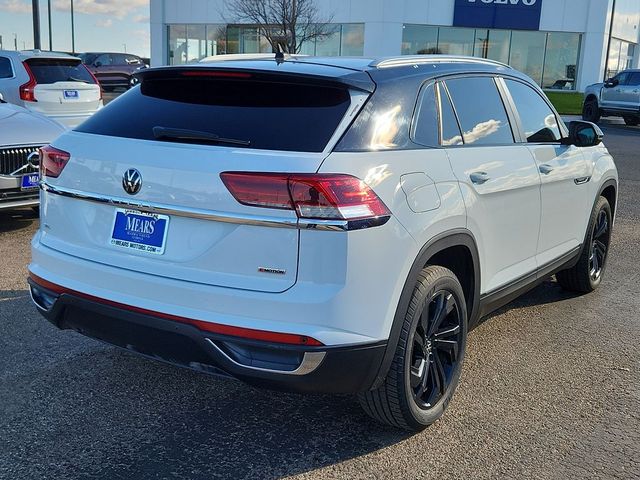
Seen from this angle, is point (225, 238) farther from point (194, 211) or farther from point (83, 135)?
point (83, 135)

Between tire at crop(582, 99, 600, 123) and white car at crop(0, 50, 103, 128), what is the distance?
738 inches

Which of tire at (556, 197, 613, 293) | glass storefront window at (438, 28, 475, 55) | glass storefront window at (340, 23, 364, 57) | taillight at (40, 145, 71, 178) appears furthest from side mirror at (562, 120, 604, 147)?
glass storefront window at (438, 28, 475, 55)

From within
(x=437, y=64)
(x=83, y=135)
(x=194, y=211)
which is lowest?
(x=194, y=211)

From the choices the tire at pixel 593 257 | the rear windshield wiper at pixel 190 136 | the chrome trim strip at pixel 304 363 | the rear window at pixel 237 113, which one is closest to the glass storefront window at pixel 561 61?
the tire at pixel 593 257

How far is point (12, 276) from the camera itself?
5668 millimetres

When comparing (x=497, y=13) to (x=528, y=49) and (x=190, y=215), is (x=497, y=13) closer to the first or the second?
(x=528, y=49)

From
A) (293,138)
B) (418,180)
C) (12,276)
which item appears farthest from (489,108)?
(12,276)

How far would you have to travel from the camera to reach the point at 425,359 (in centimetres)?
340

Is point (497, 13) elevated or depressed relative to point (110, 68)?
elevated

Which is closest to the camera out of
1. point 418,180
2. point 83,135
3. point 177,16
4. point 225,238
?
point 225,238

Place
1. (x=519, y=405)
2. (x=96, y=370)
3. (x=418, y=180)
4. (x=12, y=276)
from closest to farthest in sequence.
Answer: (x=418, y=180) < (x=519, y=405) < (x=96, y=370) < (x=12, y=276)

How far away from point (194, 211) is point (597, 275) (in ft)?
13.5

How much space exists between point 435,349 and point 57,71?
1021 centimetres

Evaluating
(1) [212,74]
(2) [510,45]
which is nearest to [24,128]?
(1) [212,74]
